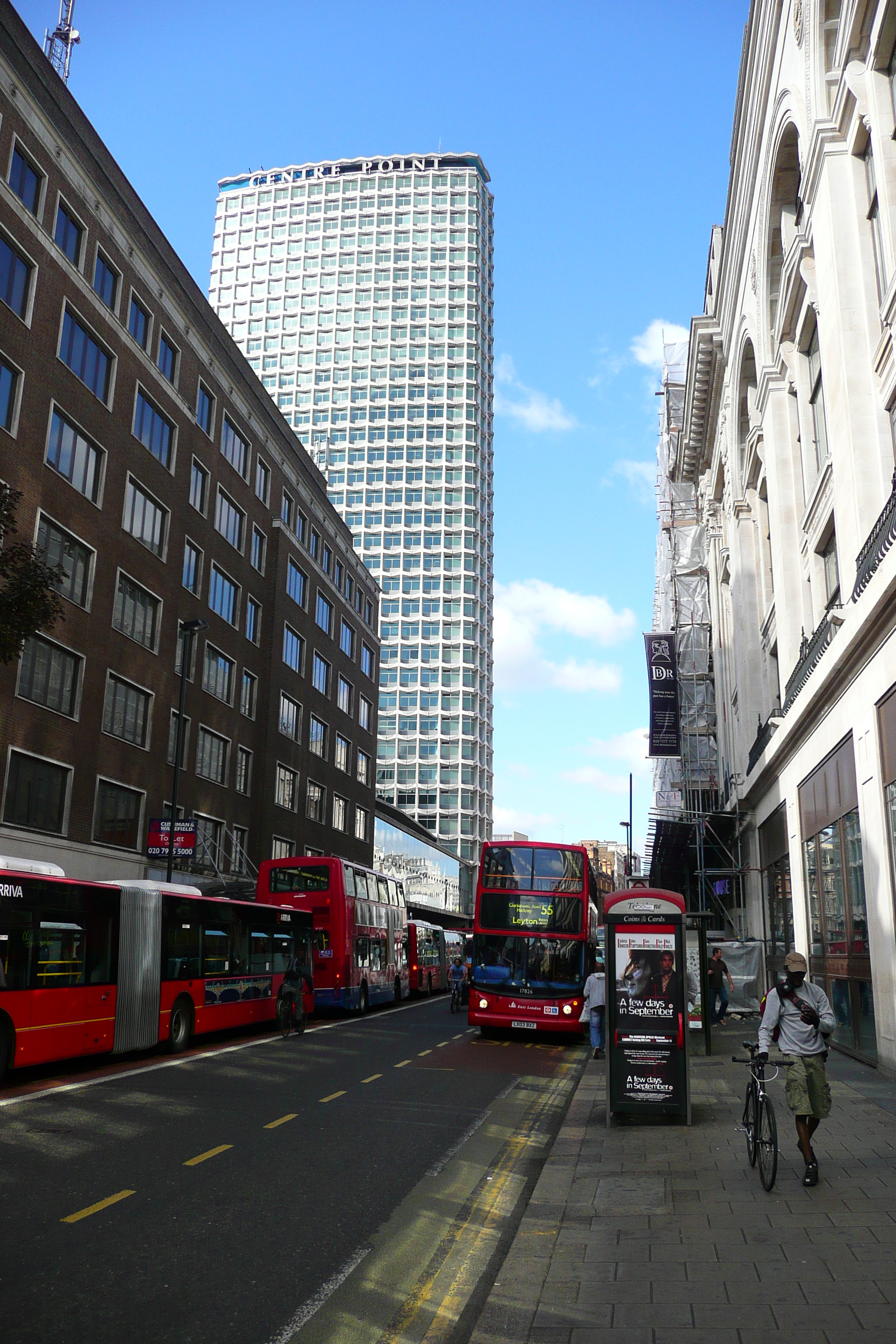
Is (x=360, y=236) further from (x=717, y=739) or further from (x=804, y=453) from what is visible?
(x=804, y=453)

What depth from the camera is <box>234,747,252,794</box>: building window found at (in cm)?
4356

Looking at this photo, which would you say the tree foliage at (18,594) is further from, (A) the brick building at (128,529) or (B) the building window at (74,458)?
(B) the building window at (74,458)

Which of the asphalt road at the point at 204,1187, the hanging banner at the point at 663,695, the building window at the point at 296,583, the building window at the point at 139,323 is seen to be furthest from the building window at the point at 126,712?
the hanging banner at the point at 663,695

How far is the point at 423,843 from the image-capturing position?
3647 inches

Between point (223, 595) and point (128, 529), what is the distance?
8804 millimetres

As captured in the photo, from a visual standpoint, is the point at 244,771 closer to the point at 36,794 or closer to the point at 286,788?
the point at 286,788

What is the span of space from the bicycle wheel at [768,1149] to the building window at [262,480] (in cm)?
4258

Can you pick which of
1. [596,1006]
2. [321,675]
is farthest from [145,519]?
[596,1006]

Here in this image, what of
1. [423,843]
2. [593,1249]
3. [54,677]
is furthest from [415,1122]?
[423,843]

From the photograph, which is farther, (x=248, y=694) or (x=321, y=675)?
(x=321, y=675)

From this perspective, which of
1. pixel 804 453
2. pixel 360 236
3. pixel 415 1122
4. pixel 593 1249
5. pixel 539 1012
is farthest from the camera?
pixel 360 236

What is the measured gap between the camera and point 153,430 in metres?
37.0

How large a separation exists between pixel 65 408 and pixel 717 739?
29308mm

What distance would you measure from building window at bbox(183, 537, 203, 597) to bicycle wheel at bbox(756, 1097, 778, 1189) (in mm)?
33579
